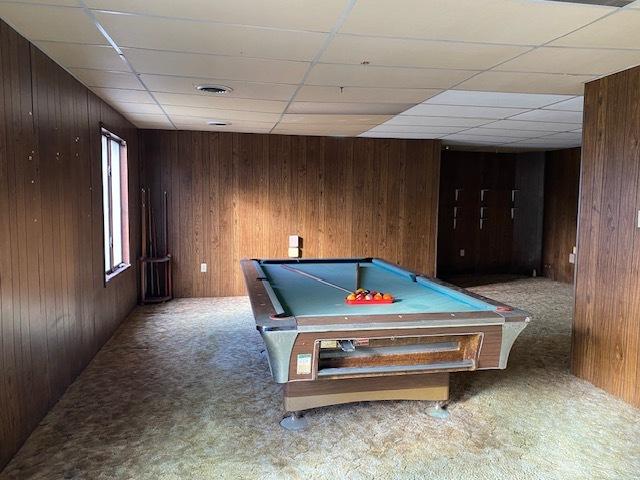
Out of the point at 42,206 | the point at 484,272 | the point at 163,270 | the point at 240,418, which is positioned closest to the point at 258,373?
the point at 240,418

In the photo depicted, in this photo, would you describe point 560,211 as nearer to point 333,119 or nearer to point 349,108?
point 333,119

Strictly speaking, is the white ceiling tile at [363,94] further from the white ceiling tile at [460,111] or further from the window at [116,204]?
the window at [116,204]

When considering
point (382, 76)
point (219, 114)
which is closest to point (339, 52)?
point (382, 76)

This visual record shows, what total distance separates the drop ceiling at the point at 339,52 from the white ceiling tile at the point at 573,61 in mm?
10

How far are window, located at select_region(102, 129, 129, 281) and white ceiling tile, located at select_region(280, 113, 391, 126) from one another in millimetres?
1770

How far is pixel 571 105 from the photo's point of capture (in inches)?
157

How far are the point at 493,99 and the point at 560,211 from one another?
4.51m

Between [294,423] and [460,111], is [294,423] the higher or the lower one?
the lower one

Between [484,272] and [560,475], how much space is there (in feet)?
20.7

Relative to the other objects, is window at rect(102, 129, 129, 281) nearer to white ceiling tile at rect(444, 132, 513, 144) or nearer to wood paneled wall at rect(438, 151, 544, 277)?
white ceiling tile at rect(444, 132, 513, 144)

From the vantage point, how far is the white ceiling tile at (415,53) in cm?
249

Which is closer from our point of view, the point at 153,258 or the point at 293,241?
the point at 153,258

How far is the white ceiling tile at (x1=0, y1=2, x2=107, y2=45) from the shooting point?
2.10 meters

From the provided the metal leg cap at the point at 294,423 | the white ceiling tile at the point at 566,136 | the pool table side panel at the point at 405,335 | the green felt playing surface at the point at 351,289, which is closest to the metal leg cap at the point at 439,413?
the pool table side panel at the point at 405,335
